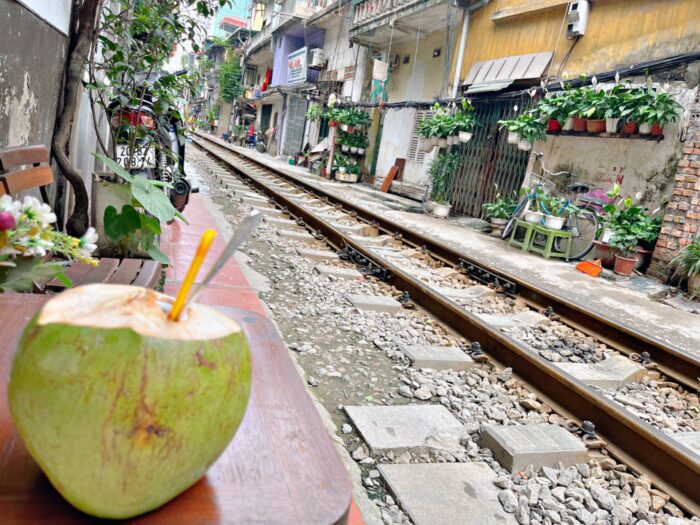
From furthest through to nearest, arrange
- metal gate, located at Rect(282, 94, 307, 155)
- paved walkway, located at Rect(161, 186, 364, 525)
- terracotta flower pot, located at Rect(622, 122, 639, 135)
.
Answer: metal gate, located at Rect(282, 94, 307, 155), terracotta flower pot, located at Rect(622, 122, 639, 135), paved walkway, located at Rect(161, 186, 364, 525)

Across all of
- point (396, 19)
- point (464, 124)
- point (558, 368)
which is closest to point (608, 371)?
point (558, 368)

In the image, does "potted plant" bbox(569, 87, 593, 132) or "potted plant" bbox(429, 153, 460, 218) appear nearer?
"potted plant" bbox(569, 87, 593, 132)

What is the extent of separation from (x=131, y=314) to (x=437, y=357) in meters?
2.75

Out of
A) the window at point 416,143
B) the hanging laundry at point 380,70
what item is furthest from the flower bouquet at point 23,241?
the hanging laundry at point 380,70

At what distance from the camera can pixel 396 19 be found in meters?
14.5

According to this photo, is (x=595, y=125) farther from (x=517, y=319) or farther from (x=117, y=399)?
(x=117, y=399)

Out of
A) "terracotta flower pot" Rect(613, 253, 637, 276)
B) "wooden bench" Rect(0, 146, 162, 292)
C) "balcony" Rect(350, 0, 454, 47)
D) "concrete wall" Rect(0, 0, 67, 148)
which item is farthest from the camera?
"balcony" Rect(350, 0, 454, 47)

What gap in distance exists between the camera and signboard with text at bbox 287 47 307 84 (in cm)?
2311

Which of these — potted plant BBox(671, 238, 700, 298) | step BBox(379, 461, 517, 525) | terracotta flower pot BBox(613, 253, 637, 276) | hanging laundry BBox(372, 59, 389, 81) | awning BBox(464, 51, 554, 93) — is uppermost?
hanging laundry BBox(372, 59, 389, 81)

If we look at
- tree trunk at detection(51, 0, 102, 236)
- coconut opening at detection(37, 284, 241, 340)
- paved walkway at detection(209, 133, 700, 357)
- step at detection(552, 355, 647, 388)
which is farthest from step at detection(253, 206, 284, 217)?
coconut opening at detection(37, 284, 241, 340)

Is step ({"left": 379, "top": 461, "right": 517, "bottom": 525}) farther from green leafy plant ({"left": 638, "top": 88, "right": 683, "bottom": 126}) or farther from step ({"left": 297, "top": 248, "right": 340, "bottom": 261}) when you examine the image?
green leafy plant ({"left": 638, "top": 88, "right": 683, "bottom": 126})

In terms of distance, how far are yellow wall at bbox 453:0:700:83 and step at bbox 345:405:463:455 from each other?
7461mm

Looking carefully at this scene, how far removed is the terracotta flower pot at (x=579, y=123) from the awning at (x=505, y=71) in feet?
7.40

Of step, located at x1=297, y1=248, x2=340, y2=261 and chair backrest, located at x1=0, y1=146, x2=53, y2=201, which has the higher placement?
chair backrest, located at x1=0, y1=146, x2=53, y2=201
